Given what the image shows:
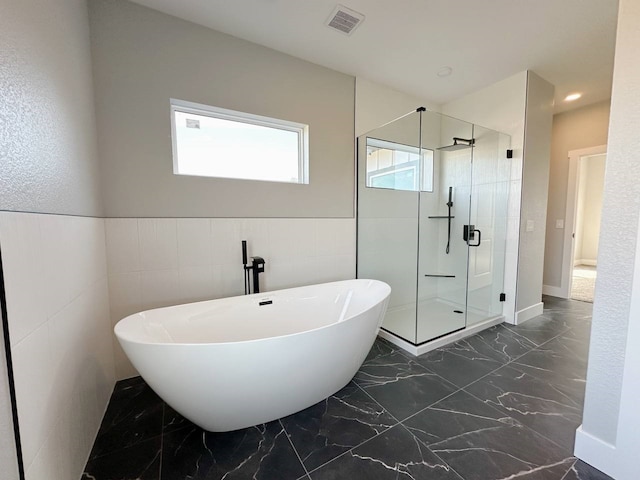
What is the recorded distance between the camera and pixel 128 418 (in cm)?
154

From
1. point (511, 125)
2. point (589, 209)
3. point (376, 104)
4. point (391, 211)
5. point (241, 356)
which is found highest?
point (376, 104)

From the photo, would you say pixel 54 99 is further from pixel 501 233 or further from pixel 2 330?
pixel 501 233

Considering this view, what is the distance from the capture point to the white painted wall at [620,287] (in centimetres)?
107

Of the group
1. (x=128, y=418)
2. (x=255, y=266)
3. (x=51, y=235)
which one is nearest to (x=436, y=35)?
(x=255, y=266)

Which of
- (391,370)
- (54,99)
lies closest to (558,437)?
(391,370)

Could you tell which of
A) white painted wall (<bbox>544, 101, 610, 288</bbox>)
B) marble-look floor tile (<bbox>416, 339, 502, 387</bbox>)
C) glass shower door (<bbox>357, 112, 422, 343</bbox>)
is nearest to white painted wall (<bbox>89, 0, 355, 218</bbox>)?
glass shower door (<bbox>357, 112, 422, 343</bbox>)

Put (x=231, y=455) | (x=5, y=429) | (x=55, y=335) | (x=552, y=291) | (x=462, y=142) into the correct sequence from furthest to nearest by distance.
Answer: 1. (x=552, y=291)
2. (x=462, y=142)
3. (x=231, y=455)
4. (x=55, y=335)
5. (x=5, y=429)

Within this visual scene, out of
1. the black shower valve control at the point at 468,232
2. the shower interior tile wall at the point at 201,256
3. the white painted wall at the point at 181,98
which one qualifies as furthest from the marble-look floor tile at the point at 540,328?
the white painted wall at the point at 181,98

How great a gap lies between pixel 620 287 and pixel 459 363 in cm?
129

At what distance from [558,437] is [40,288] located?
2.55 m

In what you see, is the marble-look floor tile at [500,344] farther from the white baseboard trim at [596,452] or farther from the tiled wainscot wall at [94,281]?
the tiled wainscot wall at [94,281]

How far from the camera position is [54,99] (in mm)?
1137

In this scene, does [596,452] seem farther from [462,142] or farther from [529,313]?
[462,142]

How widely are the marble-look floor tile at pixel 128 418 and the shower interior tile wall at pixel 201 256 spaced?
183 millimetres
